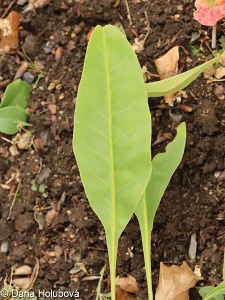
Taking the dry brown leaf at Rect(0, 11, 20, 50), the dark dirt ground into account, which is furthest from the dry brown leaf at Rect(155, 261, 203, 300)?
the dry brown leaf at Rect(0, 11, 20, 50)

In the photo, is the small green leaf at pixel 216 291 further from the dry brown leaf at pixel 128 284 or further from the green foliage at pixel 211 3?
the green foliage at pixel 211 3

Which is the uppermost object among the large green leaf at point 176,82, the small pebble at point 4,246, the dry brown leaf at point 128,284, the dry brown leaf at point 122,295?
the large green leaf at point 176,82

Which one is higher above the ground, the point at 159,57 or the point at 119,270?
the point at 159,57

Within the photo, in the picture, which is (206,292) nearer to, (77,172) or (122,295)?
(122,295)

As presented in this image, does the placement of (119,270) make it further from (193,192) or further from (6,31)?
(6,31)

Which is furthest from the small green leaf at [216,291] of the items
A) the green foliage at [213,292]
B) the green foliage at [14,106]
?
the green foliage at [14,106]

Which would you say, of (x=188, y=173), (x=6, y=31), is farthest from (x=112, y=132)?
(x=6, y=31)

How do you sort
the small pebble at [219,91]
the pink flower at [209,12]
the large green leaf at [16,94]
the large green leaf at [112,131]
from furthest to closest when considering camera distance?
the large green leaf at [16,94]
the small pebble at [219,91]
the pink flower at [209,12]
the large green leaf at [112,131]
